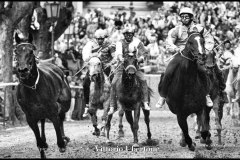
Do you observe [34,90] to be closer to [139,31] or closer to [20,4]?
[20,4]

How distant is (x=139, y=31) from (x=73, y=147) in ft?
60.0

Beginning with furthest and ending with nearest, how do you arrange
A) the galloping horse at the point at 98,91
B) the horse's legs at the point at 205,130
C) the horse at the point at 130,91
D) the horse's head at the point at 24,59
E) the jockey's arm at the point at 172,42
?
the galloping horse at the point at 98,91, the horse at the point at 130,91, the jockey's arm at the point at 172,42, the horse's legs at the point at 205,130, the horse's head at the point at 24,59

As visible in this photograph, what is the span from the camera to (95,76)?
62.2 ft

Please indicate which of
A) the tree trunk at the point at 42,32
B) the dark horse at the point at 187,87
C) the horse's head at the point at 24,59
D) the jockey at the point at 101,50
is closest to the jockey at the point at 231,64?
the jockey at the point at 101,50

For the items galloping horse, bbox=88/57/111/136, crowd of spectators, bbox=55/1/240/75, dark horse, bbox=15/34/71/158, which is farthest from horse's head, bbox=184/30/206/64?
crowd of spectators, bbox=55/1/240/75

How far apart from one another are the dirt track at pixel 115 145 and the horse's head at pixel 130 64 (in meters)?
1.81

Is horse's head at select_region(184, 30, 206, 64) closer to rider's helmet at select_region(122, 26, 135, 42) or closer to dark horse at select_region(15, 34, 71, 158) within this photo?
rider's helmet at select_region(122, 26, 135, 42)

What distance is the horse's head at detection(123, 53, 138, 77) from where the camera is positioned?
15.6m

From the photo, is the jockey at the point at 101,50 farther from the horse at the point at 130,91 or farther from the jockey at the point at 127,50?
the horse at the point at 130,91

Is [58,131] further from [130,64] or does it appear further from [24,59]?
[130,64]

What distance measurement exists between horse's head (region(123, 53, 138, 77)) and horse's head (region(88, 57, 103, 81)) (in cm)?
273

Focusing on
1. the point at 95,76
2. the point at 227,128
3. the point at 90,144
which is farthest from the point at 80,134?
the point at 227,128

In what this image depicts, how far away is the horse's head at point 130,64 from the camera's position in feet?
51.3

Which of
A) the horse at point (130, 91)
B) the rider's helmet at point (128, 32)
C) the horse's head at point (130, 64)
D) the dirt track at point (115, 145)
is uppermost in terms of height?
the rider's helmet at point (128, 32)
